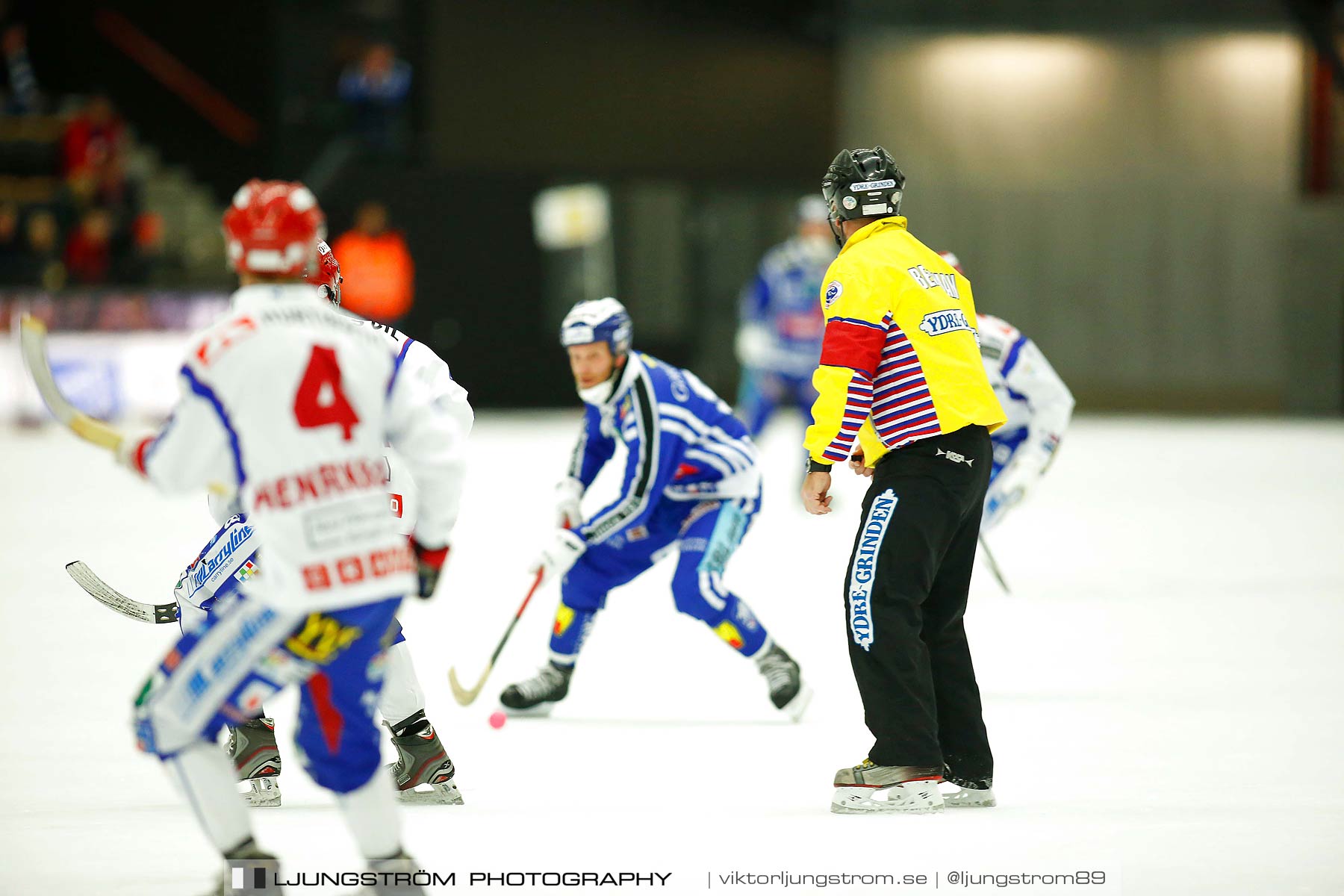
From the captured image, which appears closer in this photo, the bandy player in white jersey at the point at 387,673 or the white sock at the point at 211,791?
the white sock at the point at 211,791

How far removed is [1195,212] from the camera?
21406 mm

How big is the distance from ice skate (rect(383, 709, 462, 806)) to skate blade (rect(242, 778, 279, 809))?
335mm

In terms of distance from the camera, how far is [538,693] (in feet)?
19.4

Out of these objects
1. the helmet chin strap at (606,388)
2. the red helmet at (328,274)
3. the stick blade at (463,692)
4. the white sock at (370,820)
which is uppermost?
the red helmet at (328,274)

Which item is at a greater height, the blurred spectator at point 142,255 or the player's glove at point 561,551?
the blurred spectator at point 142,255

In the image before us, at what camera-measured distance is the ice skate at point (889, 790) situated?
4.46 meters

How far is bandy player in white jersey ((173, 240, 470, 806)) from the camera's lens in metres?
4.59

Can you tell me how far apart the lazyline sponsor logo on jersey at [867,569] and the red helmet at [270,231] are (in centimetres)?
168

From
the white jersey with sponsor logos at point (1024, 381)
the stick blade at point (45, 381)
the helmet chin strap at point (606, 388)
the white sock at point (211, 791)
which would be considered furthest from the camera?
the white jersey with sponsor logos at point (1024, 381)

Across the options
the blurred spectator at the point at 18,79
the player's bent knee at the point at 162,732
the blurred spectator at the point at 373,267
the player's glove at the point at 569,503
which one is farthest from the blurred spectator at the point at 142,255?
the player's bent knee at the point at 162,732

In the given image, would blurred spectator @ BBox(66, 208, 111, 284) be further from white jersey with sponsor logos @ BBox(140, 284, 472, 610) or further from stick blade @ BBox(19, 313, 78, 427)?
white jersey with sponsor logos @ BBox(140, 284, 472, 610)

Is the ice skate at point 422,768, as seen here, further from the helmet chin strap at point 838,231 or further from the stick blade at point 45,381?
the helmet chin strap at point 838,231

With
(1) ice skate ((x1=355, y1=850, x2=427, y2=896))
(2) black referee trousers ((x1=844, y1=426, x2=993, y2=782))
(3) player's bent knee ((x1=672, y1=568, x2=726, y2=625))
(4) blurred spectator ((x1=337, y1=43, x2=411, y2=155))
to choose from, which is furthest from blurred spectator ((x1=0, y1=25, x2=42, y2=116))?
(1) ice skate ((x1=355, y1=850, x2=427, y2=896))

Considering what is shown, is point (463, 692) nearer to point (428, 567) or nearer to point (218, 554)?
point (218, 554)
